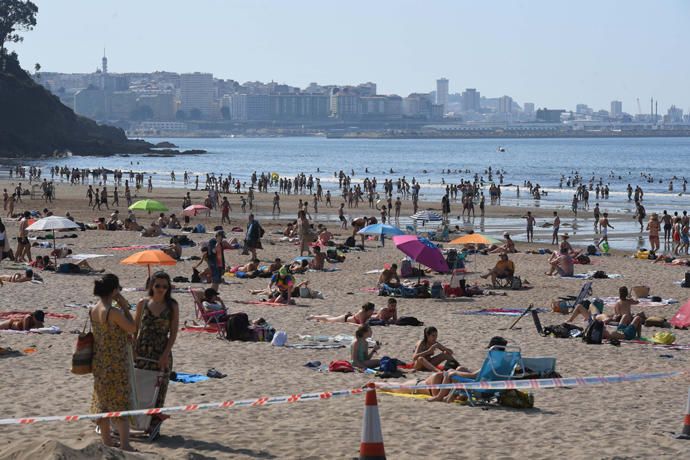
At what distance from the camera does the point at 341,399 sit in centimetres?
1044

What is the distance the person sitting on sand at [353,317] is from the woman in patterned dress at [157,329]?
7.18 meters

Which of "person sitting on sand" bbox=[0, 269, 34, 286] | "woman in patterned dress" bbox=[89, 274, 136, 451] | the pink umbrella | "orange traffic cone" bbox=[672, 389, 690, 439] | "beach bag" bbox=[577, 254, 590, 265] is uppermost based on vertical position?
"woman in patterned dress" bbox=[89, 274, 136, 451]

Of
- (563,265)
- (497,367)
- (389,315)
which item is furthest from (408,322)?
(563,265)

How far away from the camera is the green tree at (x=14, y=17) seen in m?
119

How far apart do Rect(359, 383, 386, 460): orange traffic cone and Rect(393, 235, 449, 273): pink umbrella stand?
11.6 meters

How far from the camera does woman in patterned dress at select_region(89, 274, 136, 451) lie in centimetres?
779

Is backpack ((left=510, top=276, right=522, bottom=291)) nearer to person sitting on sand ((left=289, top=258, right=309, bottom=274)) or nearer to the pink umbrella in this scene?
the pink umbrella

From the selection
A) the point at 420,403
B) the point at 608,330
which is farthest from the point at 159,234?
the point at 420,403

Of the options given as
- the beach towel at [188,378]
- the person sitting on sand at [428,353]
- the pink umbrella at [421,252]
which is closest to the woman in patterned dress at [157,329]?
the beach towel at [188,378]

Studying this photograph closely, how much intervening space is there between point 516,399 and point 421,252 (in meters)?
8.95

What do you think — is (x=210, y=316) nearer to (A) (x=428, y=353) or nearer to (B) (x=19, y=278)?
(A) (x=428, y=353)

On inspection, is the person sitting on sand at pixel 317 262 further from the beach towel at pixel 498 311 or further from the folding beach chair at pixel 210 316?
the folding beach chair at pixel 210 316

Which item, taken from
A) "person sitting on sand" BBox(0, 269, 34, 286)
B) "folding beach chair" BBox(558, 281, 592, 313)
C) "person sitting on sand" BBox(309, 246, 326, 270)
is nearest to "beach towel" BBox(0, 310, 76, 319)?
"person sitting on sand" BBox(0, 269, 34, 286)

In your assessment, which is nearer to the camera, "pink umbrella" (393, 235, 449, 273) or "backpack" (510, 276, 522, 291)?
"pink umbrella" (393, 235, 449, 273)
